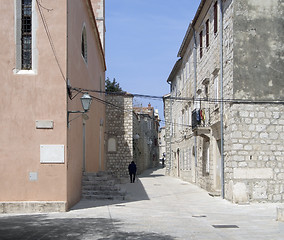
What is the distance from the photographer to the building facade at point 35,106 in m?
12.0

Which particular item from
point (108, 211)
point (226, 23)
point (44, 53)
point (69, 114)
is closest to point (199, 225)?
point (108, 211)

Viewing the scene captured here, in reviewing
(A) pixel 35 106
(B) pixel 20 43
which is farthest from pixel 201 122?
(B) pixel 20 43

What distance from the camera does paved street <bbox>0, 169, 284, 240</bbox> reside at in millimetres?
8445

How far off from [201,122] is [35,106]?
9488 millimetres

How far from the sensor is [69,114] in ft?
41.2

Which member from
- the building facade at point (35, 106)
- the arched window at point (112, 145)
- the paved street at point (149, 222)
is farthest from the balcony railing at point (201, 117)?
the arched window at point (112, 145)

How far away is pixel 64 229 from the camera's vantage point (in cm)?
905

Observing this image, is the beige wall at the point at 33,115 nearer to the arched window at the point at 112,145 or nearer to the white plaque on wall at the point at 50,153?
the white plaque on wall at the point at 50,153

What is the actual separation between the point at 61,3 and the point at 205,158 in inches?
443

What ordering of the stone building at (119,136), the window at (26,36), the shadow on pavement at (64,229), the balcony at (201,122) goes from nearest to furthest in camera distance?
the shadow on pavement at (64,229)
the window at (26,36)
the balcony at (201,122)
the stone building at (119,136)

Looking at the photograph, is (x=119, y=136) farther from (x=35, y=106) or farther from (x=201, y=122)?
(x=35, y=106)

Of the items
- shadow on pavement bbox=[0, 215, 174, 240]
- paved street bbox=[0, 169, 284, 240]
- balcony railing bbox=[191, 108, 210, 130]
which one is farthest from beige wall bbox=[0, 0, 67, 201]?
balcony railing bbox=[191, 108, 210, 130]

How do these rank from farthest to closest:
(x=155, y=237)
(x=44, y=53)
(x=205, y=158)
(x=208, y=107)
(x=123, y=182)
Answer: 1. (x=123, y=182)
2. (x=205, y=158)
3. (x=208, y=107)
4. (x=44, y=53)
5. (x=155, y=237)

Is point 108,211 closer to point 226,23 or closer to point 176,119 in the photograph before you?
point 226,23
